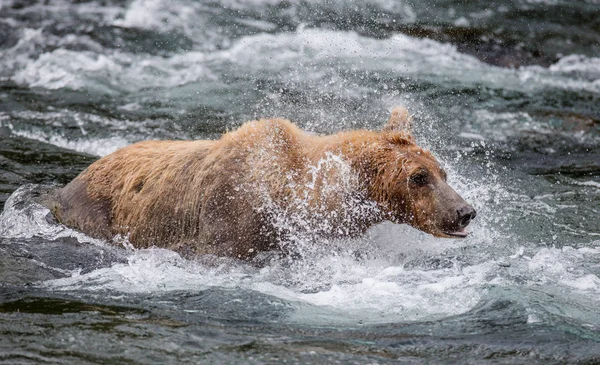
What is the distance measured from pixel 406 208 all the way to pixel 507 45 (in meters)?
8.87

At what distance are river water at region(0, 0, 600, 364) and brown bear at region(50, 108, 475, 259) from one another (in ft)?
0.85

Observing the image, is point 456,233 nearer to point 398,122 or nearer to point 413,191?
point 413,191

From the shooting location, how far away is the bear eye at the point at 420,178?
683 cm

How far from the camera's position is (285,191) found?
273 inches

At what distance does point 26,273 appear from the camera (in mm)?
7047

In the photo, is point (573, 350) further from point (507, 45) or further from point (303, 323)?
point (507, 45)

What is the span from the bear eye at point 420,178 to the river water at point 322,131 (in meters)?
0.65

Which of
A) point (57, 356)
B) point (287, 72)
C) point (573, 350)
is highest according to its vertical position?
point (287, 72)

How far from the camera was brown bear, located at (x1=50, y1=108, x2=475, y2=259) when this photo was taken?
6875mm

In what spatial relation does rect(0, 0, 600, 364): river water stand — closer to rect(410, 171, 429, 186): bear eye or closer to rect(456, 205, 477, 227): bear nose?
rect(456, 205, 477, 227): bear nose

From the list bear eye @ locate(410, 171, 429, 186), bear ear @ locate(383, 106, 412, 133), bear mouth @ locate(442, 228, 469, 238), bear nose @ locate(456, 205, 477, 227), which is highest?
bear ear @ locate(383, 106, 412, 133)

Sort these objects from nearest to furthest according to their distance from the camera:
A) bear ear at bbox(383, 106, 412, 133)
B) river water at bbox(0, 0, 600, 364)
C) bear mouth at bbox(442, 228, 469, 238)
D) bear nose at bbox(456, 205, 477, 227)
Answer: river water at bbox(0, 0, 600, 364)
bear nose at bbox(456, 205, 477, 227)
bear mouth at bbox(442, 228, 469, 238)
bear ear at bbox(383, 106, 412, 133)

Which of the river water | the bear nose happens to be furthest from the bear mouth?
the river water

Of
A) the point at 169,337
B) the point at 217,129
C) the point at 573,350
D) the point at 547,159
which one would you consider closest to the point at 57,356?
the point at 169,337
